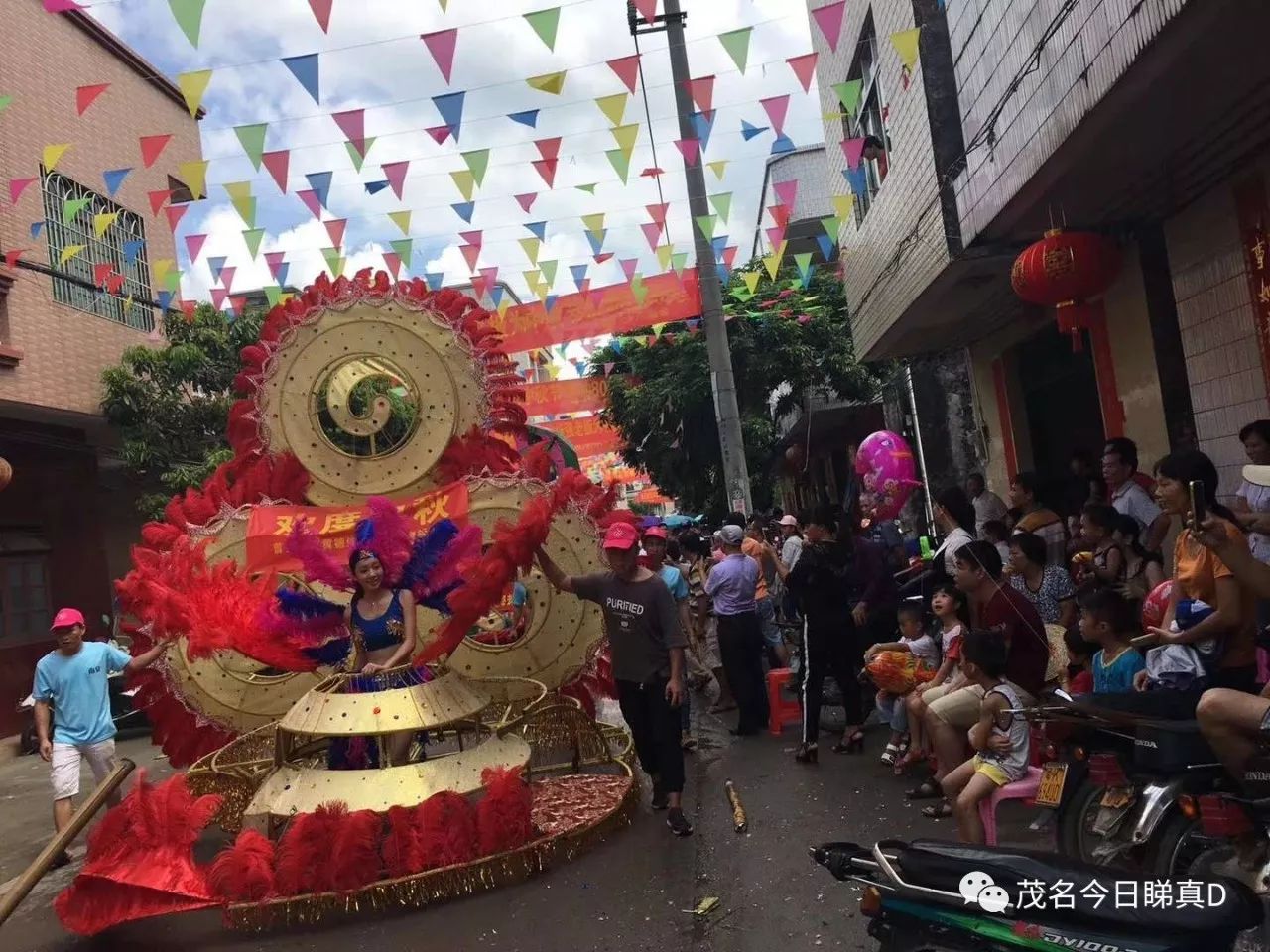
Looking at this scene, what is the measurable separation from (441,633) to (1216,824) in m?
3.59

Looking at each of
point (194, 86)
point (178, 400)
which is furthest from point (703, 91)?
point (178, 400)

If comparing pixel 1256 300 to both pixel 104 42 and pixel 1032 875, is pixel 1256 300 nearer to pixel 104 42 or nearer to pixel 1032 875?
pixel 1032 875

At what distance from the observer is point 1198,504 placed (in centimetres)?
322

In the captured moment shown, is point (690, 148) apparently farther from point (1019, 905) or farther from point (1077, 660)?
point (1019, 905)

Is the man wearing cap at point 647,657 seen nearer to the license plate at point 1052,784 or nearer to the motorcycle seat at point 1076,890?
the license plate at point 1052,784

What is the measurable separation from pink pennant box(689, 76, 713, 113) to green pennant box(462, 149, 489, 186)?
176 cm

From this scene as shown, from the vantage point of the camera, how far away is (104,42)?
1389cm

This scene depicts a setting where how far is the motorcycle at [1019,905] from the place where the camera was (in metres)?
2.38

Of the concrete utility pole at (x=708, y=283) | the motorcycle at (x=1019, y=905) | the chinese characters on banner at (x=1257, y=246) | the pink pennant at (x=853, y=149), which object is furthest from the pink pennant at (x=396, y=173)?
the motorcycle at (x=1019, y=905)

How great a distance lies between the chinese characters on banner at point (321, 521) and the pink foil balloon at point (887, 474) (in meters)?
5.25

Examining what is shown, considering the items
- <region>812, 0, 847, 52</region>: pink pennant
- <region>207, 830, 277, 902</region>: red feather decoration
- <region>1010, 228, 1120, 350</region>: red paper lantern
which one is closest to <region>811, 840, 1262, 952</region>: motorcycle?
<region>207, 830, 277, 902</region>: red feather decoration

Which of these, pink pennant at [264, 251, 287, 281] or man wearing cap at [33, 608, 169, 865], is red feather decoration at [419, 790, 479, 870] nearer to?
man wearing cap at [33, 608, 169, 865]

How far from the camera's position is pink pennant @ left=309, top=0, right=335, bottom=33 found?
18.8ft

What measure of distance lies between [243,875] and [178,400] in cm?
1046
